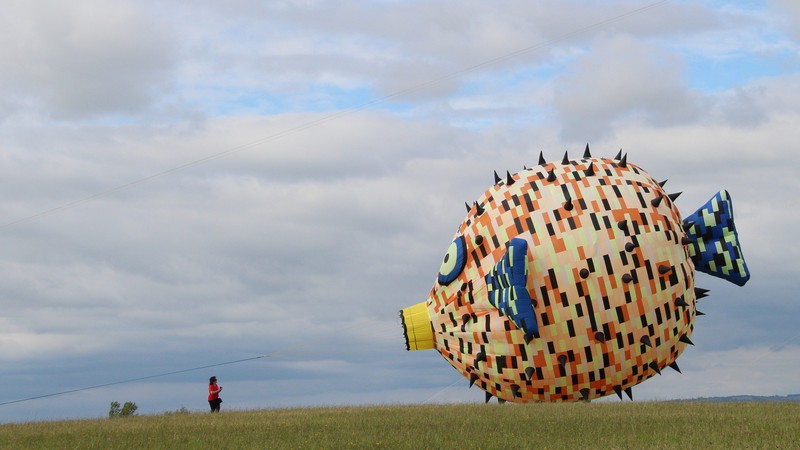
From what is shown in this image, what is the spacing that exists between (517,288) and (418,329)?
412cm

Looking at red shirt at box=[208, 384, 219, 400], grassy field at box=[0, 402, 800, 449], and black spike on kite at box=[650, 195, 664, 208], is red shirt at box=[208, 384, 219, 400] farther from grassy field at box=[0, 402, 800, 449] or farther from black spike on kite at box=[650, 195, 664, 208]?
black spike on kite at box=[650, 195, 664, 208]

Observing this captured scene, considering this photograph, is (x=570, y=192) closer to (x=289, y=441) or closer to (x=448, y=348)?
(x=448, y=348)

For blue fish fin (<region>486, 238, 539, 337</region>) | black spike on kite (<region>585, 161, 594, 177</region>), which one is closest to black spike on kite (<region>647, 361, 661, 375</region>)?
blue fish fin (<region>486, 238, 539, 337</region>)

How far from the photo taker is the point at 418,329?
85.3 ft

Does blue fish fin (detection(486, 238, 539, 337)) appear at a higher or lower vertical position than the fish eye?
lower

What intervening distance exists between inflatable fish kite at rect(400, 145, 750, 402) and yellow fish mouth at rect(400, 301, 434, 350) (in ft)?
0.18

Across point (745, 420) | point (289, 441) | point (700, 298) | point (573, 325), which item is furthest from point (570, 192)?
point (289, 441)

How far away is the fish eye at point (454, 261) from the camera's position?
24.8 metres

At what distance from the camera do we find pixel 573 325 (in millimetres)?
23156

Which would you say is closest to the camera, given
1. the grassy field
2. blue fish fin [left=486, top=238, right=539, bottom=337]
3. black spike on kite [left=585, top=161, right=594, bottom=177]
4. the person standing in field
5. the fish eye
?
the grassy field

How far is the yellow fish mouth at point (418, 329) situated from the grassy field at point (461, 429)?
1680mm

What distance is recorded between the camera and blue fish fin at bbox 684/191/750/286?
25734mm

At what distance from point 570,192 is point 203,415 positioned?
11.3 metres

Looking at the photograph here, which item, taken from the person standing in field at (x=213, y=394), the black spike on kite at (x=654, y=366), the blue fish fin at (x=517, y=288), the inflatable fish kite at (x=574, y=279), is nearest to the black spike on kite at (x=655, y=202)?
the inflatable fish kite at (x=574, y=279)
